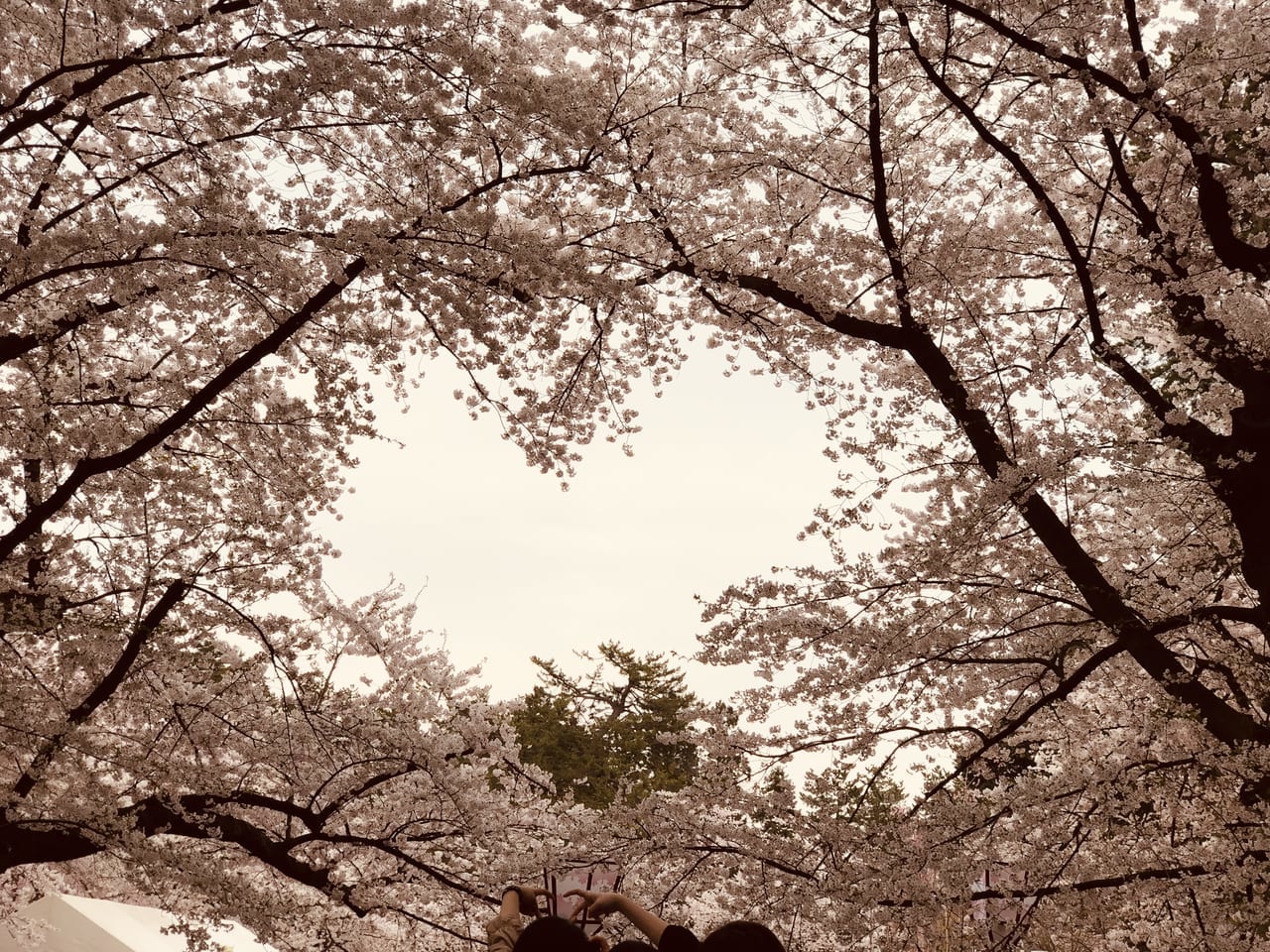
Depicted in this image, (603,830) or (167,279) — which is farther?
(603,830)

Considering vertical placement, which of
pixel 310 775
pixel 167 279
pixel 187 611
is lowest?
pixel 310 775

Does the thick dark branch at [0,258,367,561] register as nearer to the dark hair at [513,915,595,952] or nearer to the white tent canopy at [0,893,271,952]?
the dark hair at [513,915,595,952]

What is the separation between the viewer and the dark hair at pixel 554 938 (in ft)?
6.65

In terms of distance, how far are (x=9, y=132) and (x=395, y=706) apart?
4.74 m

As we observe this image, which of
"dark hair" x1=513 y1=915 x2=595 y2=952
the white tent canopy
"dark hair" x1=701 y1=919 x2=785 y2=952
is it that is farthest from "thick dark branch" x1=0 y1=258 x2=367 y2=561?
the white tent canopy

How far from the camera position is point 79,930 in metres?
8.03

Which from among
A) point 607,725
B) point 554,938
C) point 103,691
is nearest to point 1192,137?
point 554,938

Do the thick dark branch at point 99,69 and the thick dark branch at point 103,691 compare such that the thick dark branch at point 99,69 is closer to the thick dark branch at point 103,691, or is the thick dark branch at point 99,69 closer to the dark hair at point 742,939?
the thick dark branch at point 103,691

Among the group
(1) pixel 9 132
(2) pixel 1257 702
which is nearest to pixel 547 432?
(1) pixel 9 132

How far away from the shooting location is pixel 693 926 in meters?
8.36

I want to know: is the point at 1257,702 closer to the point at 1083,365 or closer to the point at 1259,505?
the point at 1259,505

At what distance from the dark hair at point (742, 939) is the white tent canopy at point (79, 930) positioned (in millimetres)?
6991

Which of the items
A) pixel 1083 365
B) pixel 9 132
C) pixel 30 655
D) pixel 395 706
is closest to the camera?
pixel 9 132

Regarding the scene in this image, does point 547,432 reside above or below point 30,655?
above
